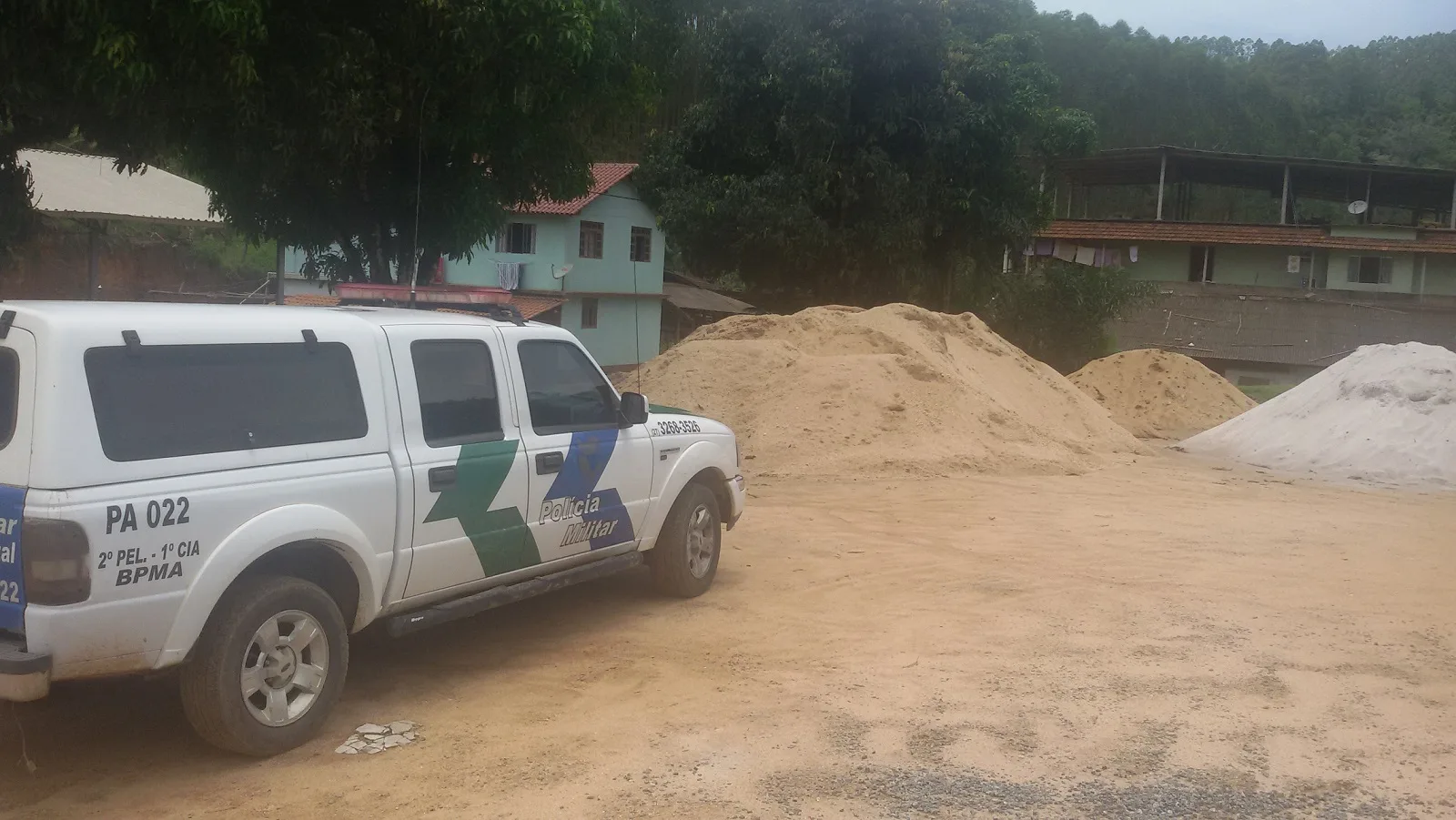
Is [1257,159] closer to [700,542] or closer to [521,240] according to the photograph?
[521,240]

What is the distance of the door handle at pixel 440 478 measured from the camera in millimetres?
5773

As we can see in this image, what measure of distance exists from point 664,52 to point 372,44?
892 cm

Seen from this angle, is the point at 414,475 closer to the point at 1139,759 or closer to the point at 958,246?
the point at 1139,759

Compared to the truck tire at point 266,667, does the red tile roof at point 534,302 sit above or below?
above

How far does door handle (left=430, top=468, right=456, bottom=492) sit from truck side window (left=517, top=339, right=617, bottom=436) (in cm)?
77

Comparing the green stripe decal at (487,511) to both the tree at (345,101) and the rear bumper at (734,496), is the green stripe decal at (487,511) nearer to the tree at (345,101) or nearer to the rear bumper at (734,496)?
the rear bumper at (734,496)

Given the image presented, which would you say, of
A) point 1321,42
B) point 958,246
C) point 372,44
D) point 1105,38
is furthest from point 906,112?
point 1321,42

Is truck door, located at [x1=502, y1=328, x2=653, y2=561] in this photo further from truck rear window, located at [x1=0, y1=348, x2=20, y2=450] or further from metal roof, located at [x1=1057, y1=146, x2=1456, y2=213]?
metal roof, located at [x1=1057, y1=146, x2=1456, y2=213]

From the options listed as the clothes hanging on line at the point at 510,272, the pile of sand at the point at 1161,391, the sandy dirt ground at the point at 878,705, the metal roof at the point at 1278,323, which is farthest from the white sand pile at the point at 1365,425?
the clothes hanging on line at the point at 510,272

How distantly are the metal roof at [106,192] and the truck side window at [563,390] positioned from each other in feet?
30.1

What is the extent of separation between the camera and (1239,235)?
38.6 metres

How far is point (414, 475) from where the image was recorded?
569cm

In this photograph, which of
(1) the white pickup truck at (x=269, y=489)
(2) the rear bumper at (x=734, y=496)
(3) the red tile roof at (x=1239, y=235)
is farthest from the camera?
(3) the red tile roof at (x=1239, y=235)

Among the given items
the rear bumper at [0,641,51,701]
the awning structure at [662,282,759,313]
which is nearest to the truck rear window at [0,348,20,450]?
the rear bumper at [0,641,51,701]
